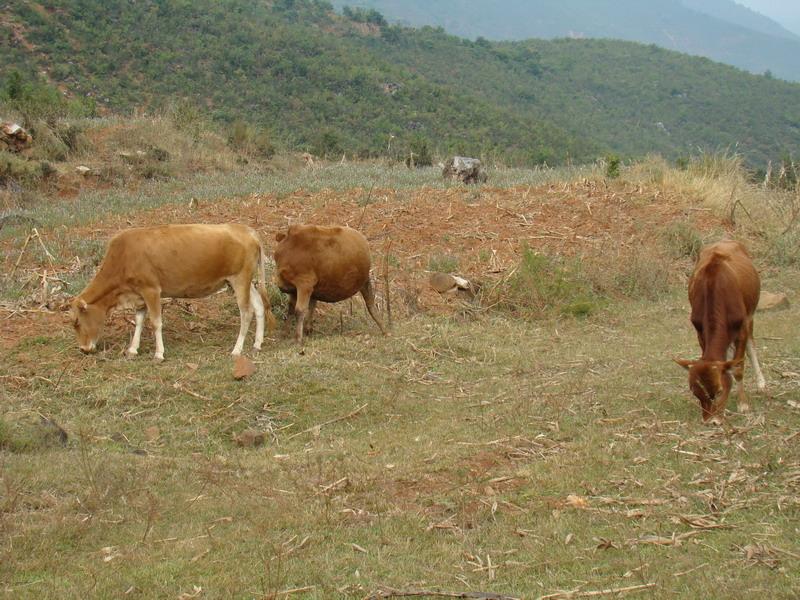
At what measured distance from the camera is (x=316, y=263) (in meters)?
10.9

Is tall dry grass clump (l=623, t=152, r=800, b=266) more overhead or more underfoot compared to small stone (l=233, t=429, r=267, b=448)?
more overhead

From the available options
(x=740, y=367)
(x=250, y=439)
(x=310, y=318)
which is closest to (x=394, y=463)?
(x=250, y=439)

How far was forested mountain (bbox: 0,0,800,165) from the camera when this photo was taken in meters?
38.3

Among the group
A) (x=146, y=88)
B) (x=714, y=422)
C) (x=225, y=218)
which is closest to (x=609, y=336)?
(x=714, y=422)

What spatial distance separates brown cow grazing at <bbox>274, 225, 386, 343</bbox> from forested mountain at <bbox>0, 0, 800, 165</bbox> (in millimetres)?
17496

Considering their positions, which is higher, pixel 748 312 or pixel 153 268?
pixel 748 312

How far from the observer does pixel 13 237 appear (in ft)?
47.3

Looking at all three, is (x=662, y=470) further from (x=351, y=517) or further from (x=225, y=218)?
(x=225, y=218)

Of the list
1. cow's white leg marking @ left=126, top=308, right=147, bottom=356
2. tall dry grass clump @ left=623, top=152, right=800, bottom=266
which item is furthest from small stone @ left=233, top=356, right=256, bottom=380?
tall dry grass clump @ left=623, top=152, right=800, bottom=266

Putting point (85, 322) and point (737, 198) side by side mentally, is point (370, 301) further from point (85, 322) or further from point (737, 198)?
point (737, 198)

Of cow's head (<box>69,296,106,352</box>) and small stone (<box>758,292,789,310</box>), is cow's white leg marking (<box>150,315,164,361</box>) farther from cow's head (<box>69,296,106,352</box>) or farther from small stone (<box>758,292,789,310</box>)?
small stone (<box>758,292,789,310</box>)

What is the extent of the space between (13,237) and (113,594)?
10.6m

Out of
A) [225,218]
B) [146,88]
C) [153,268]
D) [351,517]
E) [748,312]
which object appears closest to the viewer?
[351,517]

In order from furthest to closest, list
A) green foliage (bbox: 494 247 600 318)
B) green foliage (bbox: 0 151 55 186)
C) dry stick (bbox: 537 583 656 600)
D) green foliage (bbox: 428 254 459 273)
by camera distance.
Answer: green foliage (bbox: 0 151 55 186) → green foliage (bbox: 428 254 459 273) → green foliage (bbox: 494 247 600 318) → dry stick (bbox: 537 583 656 600)
